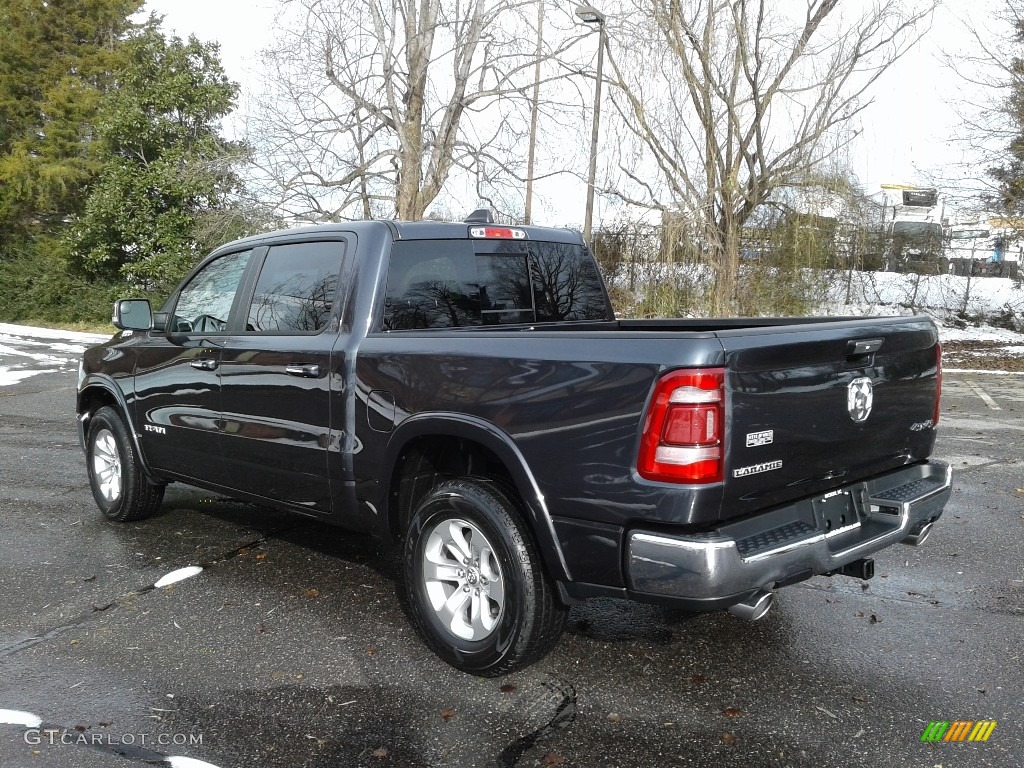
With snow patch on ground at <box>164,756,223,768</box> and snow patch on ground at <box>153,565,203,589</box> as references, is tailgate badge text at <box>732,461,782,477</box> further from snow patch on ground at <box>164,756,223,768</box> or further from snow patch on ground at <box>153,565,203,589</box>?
snow patch on ground at <box>153,565,203,589</box>

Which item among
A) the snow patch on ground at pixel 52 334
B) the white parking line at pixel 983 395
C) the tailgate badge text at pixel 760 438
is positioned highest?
the tailgate badge text at pixel 760 438

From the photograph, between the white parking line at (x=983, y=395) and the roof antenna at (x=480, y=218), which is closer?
the roof antenna at (x=480, y=218)

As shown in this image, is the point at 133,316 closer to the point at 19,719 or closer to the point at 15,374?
the point at 19,719

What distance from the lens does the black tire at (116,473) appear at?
5840 mm

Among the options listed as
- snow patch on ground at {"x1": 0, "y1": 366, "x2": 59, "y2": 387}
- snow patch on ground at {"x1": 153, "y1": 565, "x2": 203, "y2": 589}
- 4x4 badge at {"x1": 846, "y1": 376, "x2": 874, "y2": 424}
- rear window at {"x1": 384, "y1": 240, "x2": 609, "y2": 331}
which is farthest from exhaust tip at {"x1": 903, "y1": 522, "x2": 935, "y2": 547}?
snow patch on ground at {"x1": 0, "y1": 366, "x2": 59, "y2": 387}

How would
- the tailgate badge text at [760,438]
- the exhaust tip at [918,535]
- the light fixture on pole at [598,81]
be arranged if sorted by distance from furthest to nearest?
the light fixture on pole at [598,81], the exhaust tip at [918,535], the tailgate badge text at [760,438]

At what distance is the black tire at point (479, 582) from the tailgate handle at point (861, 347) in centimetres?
142

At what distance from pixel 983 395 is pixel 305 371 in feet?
35.0

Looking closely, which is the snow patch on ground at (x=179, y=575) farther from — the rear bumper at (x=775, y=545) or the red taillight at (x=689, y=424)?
the red taillight at (x=689, y=424)

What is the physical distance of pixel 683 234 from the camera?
1684cm

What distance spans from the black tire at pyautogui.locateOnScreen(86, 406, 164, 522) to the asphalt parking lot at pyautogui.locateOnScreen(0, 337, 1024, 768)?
322 mm

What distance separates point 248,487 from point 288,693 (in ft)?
4.93

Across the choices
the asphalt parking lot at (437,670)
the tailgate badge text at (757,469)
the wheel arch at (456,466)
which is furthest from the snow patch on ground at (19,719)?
the tailgate badge text at (757,469)

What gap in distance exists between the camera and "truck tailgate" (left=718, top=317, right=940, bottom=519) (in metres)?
3.05
